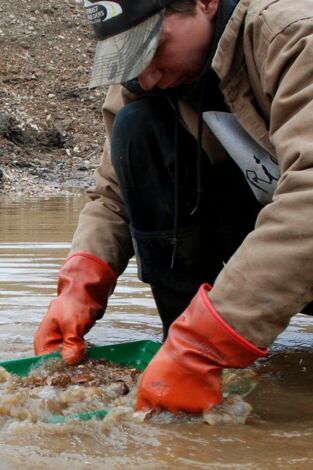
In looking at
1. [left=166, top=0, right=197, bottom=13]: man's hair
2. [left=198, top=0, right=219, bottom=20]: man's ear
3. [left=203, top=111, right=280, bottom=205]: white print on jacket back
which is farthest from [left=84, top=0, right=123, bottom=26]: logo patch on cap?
[left=203, top=111, right=280, bottom=205]: white print on jacket back

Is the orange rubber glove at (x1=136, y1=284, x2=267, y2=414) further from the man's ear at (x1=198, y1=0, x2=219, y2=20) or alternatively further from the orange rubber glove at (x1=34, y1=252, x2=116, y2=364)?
the man's ear at (x1=198, y1=0, x2=219, y2=20)

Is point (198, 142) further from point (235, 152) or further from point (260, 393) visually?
point (260, 393)

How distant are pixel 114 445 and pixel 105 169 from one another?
140 cm

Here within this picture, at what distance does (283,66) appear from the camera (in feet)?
6.99

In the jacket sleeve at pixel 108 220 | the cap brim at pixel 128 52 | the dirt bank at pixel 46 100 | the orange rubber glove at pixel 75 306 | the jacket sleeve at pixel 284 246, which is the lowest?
the dirt bank at pixel 46 100

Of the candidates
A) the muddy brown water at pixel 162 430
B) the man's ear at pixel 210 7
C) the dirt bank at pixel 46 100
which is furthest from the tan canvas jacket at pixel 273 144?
the dirt bank at pixel 46 100

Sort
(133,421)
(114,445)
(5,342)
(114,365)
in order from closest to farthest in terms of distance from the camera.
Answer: (114,445) → (133,421) → (114,365) → (5,342)

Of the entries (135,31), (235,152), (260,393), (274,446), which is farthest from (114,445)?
(135,31)

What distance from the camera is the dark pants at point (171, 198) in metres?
2.69

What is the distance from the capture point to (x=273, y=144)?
7.09 ft

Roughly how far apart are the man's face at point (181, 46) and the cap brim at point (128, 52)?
0.04 metres

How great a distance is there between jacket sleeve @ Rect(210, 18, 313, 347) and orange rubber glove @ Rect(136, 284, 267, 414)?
32mm

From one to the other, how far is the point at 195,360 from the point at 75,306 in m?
0.82

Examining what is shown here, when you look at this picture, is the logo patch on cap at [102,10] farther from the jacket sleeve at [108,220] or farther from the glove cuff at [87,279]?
the glove cuff at [87,279]
